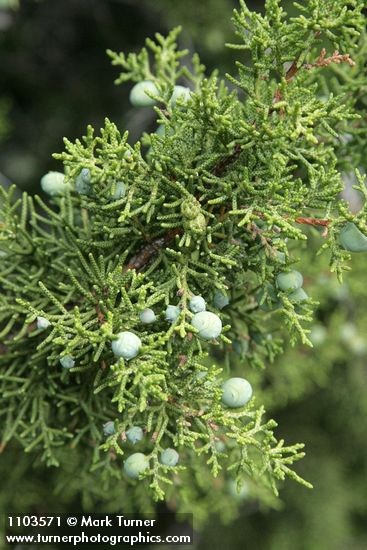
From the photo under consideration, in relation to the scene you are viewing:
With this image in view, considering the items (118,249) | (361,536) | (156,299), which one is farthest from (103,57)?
(361,536)

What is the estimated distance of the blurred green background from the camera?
2.91 metres

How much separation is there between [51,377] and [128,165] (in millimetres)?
587

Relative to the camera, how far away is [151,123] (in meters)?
3.10

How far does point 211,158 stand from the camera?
4.00ft

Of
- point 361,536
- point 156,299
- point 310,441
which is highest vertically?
point 156,299

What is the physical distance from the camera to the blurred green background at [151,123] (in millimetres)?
2906

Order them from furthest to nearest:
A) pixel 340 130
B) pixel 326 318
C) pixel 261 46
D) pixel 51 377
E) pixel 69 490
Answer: pixel 326 318 → pixel 69 490 → pixel 340 130 → pixel 51 377 → pixel 261 46

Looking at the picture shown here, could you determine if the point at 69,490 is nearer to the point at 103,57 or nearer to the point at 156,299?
the point at 156,299

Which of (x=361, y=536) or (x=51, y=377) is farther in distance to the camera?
(x=361, y=536)

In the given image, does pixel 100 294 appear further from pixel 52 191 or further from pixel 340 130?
pixel 340 130

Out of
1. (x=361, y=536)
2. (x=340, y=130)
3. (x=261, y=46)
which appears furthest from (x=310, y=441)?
(x=261, y=46)

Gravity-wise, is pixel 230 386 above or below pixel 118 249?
below

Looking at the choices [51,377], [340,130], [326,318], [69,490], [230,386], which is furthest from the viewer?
Answer: [326,318]

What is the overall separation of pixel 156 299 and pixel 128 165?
11.2 inches
